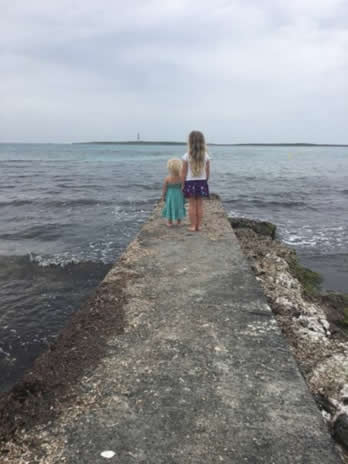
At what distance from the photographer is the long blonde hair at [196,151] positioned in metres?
5.99

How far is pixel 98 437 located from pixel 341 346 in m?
2.80

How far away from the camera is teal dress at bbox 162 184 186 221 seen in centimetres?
682

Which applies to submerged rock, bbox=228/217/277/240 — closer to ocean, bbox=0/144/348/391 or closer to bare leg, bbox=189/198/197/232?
ocean, bbox=0/144/348/391

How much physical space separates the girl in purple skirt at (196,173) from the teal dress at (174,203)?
0.34m

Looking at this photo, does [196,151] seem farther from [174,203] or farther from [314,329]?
[314,329]

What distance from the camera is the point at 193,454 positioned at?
2023 mm

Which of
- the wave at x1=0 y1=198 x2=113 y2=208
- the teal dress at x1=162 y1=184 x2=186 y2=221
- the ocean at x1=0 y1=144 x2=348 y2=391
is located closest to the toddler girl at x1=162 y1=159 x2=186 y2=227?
the teal dress at x1=162 y1=184 x2=186 y2=221

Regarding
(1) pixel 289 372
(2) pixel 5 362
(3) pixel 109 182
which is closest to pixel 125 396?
(1) pixel 289 372

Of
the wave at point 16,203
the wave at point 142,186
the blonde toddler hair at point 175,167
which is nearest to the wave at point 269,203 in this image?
the wave at point 142,186

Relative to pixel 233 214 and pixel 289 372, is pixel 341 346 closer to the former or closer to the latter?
pixel 289 372

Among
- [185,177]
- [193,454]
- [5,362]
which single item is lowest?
[5,362]

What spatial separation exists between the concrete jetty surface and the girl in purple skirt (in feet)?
8.38

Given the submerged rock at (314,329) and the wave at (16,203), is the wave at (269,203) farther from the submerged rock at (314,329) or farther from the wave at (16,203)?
the submerged rock at (314,329)

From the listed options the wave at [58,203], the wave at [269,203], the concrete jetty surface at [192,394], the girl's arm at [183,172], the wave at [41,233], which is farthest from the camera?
the wave at [269,203]
